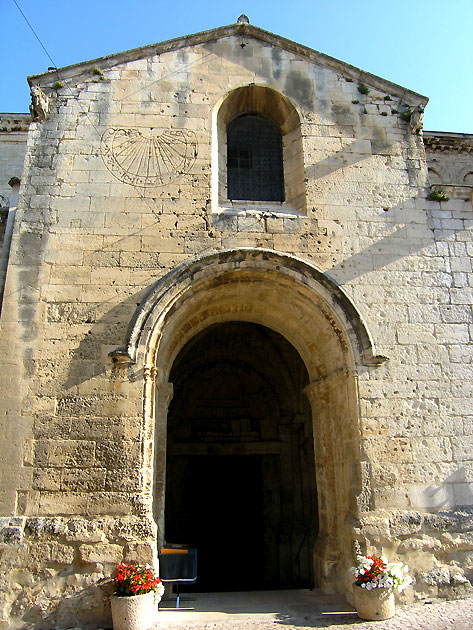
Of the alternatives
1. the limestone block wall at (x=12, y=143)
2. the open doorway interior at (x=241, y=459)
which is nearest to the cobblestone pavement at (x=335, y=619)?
the open doorway interior at (x=241, y=459)

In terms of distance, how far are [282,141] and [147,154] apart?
2224mm

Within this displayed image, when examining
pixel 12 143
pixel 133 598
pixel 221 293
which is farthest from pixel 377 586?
pixel 12 143

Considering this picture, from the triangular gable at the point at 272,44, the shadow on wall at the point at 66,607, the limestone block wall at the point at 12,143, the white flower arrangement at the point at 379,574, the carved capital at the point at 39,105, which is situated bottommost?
the shadow on wall at the point at 66,607

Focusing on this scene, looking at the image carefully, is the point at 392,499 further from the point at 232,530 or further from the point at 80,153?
the point at 80,153

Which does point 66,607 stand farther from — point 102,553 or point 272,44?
point 272,44

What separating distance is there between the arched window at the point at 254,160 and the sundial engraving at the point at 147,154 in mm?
860

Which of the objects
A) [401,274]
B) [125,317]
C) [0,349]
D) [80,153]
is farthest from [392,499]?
[80,153]

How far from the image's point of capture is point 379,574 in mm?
5562

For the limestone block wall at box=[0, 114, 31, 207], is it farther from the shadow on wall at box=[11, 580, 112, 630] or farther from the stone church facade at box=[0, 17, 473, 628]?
the shadow on wall at box=[11, 580, 112, 630]

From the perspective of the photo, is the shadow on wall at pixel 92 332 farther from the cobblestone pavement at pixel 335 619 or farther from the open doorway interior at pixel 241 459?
the open doorway interior at pixel 241 459

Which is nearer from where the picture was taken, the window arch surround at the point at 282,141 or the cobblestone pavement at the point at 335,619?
the cobblestone pavement at the point at 335,619

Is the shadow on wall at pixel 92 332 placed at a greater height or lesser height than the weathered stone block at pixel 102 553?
greater

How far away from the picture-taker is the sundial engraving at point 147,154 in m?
7.38

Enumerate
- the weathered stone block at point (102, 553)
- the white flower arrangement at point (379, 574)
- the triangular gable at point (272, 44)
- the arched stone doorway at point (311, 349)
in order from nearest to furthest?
the white flower arrangement at point (379, 574)
the weathered stone block at point (102, 553)
the arched stone doorway at point (311, 349)
the triangular gable at point (272, 44)
